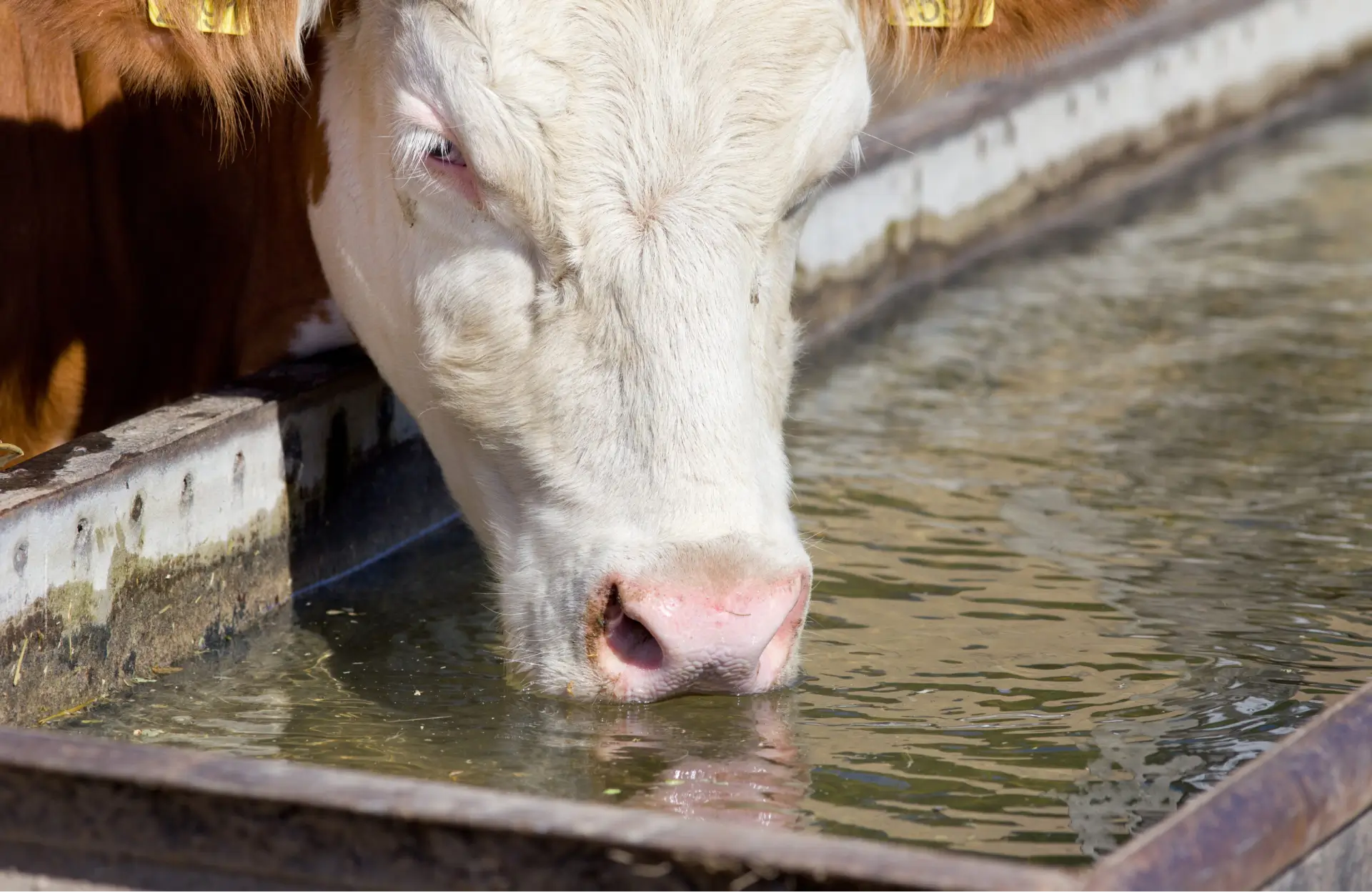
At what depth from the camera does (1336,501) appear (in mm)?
3699

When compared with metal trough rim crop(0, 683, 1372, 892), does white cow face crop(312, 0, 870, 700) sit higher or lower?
higher

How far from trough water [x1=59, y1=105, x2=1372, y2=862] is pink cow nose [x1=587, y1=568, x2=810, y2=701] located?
132mm

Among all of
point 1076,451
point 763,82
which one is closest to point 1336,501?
point 1076,451

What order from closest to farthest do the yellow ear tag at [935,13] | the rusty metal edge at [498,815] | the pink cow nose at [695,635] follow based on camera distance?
the rusty metal edge at [498,815]
the pink cow nose at [695,635]
the yellow ear tag at [935,13]

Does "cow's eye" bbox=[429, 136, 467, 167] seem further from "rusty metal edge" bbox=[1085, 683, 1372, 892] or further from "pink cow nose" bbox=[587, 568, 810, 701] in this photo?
"rusty metal edge" bbox=[1085, 683, 1372, 892]

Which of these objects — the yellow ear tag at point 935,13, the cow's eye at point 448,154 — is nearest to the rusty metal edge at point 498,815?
the cow's eye at point 448,154

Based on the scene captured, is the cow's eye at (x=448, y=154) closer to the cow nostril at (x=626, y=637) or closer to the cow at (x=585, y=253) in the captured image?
the cow at (x=585, y=253)

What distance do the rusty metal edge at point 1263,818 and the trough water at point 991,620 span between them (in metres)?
0.47

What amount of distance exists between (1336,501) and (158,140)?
222 cm

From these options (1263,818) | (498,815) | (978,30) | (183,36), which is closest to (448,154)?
(183,36)

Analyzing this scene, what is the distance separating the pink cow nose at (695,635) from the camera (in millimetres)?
2314

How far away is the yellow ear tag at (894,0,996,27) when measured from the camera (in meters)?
3.17

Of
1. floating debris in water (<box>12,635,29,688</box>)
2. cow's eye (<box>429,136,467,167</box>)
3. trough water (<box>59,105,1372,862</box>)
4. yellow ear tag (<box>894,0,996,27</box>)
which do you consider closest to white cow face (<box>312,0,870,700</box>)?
cow's eye (<box>429,136,467,167</box>)

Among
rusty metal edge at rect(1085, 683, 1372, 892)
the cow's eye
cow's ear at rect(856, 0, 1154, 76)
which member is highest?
cow's ear at rect(856, 0, 1154, 76)
